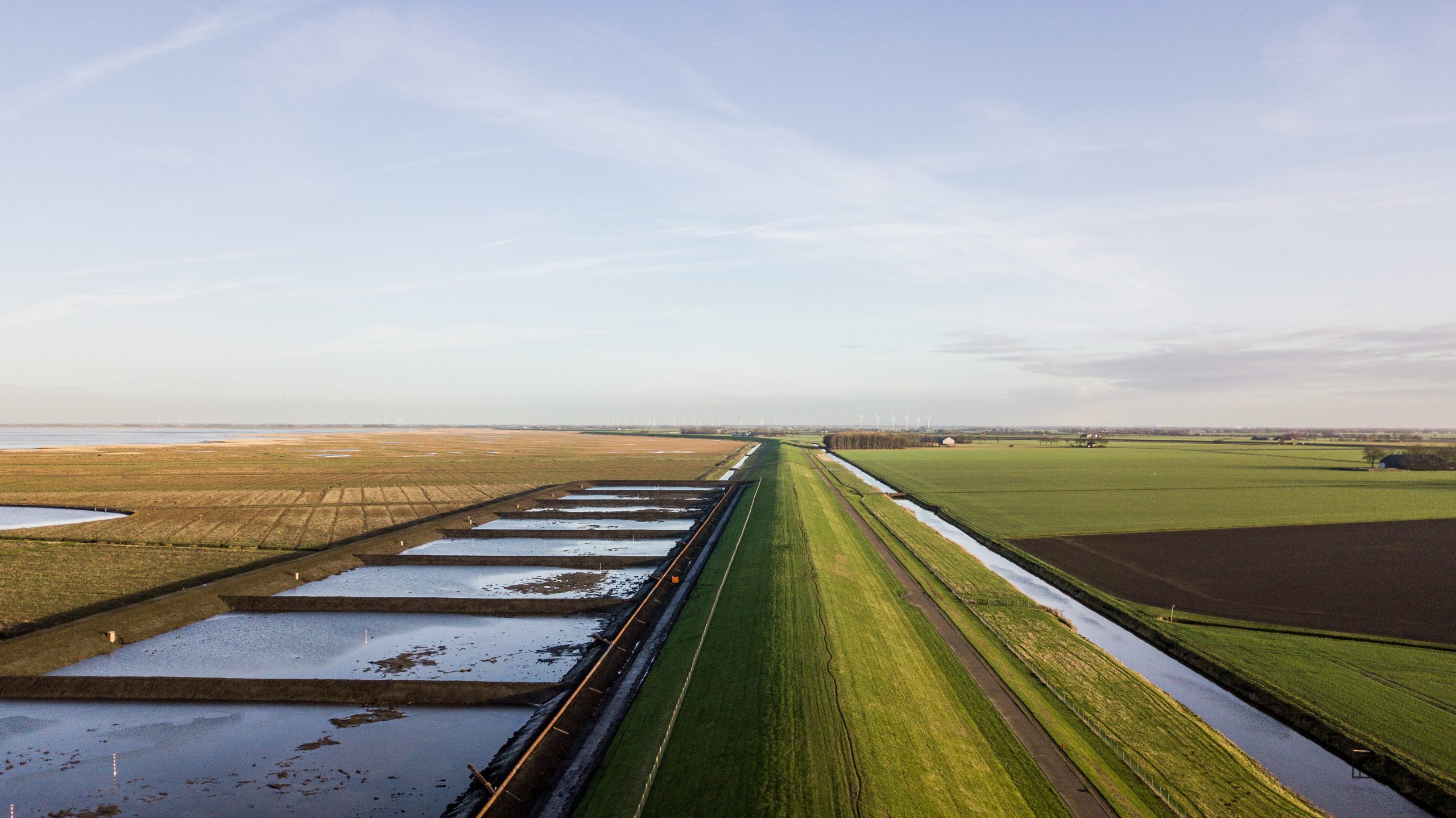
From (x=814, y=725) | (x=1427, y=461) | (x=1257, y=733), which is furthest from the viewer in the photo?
(x=1427, y=461)

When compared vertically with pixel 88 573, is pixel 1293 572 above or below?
above

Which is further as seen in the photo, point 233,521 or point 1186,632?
point 233,521

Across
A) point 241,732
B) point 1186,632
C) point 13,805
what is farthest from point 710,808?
point 1186,632

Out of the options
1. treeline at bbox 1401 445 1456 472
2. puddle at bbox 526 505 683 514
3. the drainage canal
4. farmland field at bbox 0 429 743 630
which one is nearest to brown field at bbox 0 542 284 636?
farmland field at bbox 0 429 743 630

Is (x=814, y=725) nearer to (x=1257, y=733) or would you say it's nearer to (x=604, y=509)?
(x=1257, y=733)

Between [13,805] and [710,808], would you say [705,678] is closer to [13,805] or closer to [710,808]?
[710,808]

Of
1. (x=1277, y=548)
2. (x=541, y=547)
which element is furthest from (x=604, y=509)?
(x=1277, y=548)
